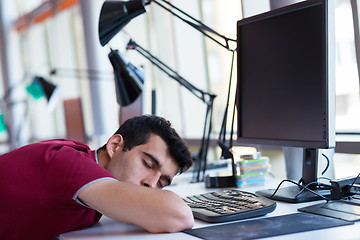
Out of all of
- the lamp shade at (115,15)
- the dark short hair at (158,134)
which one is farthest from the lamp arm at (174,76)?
the dark short hair at (158,134)

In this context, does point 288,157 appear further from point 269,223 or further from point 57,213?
point 57,213

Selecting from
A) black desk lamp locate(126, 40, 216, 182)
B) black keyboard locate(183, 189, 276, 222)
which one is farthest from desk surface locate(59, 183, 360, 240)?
black desk lamp locate(126, 40, 216, 182)

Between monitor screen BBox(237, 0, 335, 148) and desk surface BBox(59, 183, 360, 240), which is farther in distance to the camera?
monitor screen BBox(237, 0, 335, 148)

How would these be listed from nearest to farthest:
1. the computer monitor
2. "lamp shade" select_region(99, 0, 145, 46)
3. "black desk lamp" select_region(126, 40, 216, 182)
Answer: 1. the computer monitor
2. "lamp shade" select_region(99, 0, 145, 46)
3. "black desk lamp" select_region(126, 40, 216, 182)

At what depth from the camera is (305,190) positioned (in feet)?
4.83

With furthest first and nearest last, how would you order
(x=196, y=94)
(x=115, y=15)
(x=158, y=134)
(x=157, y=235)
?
(x=196, y=94) → (x=115, y=15) → (x=158, y=134) → (x=157, y=235)

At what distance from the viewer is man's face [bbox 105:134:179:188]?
1334mm

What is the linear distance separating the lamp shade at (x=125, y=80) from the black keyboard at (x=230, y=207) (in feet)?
3.11

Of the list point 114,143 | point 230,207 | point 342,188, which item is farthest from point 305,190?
point 114,143

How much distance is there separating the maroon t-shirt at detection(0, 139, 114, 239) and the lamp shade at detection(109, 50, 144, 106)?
1.01 metres

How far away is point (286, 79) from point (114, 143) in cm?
56

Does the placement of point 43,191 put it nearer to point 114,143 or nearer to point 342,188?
point 114,143

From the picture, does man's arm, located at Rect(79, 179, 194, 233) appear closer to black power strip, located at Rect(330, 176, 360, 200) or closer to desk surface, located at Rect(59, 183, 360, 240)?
desk surface, located at Rect(59, 183, 360, 240)

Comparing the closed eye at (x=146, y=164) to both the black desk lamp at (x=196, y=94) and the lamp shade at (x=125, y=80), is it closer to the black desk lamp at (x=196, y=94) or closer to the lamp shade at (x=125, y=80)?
the black desk lamp at (x=196, y=94)
